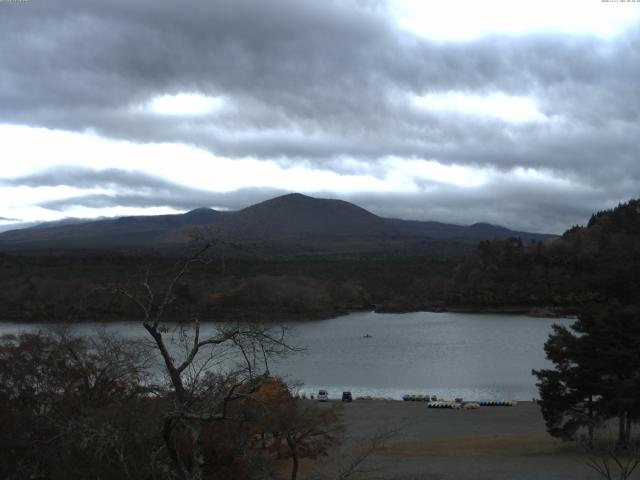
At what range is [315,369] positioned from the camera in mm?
43688

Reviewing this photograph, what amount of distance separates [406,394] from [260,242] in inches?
1210

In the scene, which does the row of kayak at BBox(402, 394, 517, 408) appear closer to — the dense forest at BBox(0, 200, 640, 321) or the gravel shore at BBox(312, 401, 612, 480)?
the gravel shore at BBox(312, 401, 612, 480)

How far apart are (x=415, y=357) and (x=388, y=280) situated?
61.3 m

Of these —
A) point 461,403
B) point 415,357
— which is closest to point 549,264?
point 415,357

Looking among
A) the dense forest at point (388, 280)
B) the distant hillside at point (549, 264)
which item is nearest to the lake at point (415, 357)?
the dense forest at point (388, 280)

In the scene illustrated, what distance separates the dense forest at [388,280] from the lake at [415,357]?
27.7 ft

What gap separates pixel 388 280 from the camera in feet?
359

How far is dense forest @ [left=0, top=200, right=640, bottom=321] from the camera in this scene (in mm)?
74688

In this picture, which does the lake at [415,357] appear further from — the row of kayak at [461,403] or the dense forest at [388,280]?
the dense forest at [388,280]

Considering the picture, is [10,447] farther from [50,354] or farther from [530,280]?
[530,280]

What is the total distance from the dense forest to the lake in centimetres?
845

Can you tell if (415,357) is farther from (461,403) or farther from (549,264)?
(549,264)

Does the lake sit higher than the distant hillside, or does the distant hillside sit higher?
the distant hillside

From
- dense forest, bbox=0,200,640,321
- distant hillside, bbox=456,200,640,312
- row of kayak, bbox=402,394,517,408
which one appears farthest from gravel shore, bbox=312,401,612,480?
distant hillside, bbox=456,200,640,312
